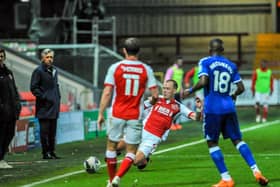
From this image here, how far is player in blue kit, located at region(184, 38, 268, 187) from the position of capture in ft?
39.8

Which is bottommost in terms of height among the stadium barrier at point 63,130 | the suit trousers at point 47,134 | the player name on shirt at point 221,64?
the stadium barrier at point 63,130

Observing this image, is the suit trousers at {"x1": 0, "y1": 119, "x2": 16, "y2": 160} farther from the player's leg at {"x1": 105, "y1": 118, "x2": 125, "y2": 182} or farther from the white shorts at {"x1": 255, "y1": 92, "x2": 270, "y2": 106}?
the white shorts at {"x1": 255, "y1": 92, "x2": 270, "y2": 106}

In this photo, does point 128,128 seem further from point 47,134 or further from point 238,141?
point 47,134

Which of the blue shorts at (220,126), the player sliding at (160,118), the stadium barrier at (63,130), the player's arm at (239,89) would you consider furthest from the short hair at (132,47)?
the stadium barrier at (63,130)

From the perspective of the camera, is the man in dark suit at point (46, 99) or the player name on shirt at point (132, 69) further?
the man in dark suit at point (46, 99)

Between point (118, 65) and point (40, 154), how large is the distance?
24.2ft

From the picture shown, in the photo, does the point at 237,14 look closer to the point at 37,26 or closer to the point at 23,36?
the point at 23,36

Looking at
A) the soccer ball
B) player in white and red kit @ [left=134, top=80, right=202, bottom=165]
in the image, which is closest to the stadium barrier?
the soccer ball

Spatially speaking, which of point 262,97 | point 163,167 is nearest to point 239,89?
point 163,167

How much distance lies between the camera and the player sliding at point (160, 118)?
1363 cm

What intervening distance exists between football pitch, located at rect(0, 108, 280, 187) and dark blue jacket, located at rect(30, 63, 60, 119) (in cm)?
94

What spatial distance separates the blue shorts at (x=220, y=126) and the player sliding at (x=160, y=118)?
1.20 meters

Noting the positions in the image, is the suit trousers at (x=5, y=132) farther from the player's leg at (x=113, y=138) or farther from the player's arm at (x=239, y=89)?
the player's arm at (x=239, y=89)

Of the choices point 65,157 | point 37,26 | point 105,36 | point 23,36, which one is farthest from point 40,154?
point 23,36
